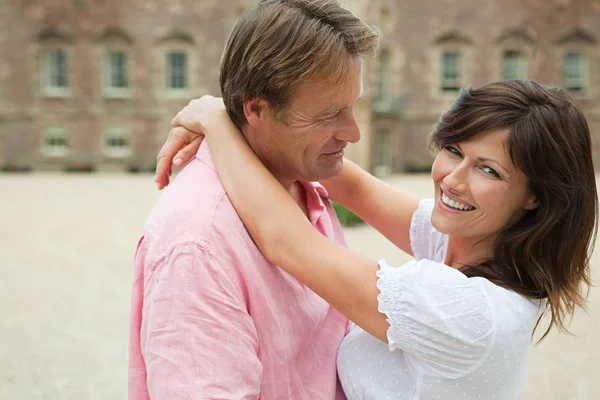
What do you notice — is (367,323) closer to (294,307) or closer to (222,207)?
(294,307)

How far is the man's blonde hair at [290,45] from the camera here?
1983 millimetres

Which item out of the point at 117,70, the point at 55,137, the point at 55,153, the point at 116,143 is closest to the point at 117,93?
the point at 117,70

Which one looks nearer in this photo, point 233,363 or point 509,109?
point 233,363

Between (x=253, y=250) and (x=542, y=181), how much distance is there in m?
0.93

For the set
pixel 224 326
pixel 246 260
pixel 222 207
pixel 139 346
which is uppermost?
pixel 222 207

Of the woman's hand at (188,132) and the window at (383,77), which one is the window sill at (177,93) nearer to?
the window at (383,77)

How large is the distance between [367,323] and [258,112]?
74 cm

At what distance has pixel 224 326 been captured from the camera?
6.06 ft

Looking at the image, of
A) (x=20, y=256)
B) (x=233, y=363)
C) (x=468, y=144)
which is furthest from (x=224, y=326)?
(x=20, y=256)

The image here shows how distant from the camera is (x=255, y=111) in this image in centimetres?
218

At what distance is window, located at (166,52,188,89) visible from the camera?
2739 cm

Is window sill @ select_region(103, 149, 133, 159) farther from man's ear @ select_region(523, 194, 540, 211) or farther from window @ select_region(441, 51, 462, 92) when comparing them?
man's ear @ select_region(523, 194, 540, 211)

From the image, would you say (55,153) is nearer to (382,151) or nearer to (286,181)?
(382,151)

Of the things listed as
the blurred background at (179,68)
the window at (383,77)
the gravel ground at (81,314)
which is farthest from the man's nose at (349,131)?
the window at (383,77)
